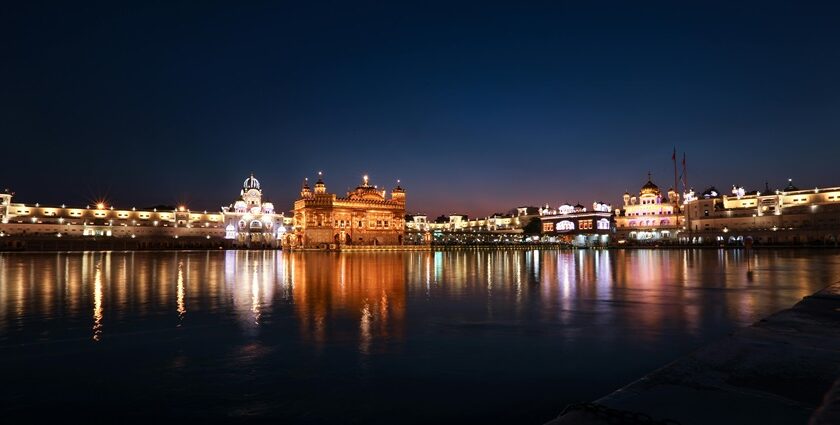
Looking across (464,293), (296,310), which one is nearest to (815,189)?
(464,293)

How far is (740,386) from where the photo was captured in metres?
4.75

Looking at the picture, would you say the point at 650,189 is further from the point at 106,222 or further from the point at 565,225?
the point at 106,222

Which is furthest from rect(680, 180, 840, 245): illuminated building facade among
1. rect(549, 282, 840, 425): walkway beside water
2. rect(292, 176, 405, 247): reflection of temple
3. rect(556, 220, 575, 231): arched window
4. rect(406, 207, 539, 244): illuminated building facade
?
rect(549, 282, 840, 425): walkway beside water

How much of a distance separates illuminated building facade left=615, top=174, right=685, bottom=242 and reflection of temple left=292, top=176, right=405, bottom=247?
173 ft

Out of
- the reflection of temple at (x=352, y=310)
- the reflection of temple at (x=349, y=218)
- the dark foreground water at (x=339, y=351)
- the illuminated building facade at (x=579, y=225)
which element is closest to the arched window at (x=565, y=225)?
the illuminated building facade at (x=579, y=225)

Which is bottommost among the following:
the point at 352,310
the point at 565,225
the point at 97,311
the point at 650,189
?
the point at 352,310

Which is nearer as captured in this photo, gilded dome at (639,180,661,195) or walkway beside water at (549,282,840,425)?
walkway beside water at (549,282,840,425)

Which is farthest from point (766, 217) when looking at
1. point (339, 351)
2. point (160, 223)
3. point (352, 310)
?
point (160, 223)

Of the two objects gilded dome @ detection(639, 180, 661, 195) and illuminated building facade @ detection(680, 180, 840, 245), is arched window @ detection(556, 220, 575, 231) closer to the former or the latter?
gilded dome @ detection(639, 180, 661, 195)

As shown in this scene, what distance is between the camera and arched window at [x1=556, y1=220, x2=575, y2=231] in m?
133

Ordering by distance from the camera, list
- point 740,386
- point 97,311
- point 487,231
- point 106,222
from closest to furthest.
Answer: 1. point 740,386
2. point 97,311
3. point 106,222
4. point 487,231

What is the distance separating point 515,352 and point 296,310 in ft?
21.1

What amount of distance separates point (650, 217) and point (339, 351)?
123m

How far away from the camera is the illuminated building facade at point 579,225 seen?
411 feet
